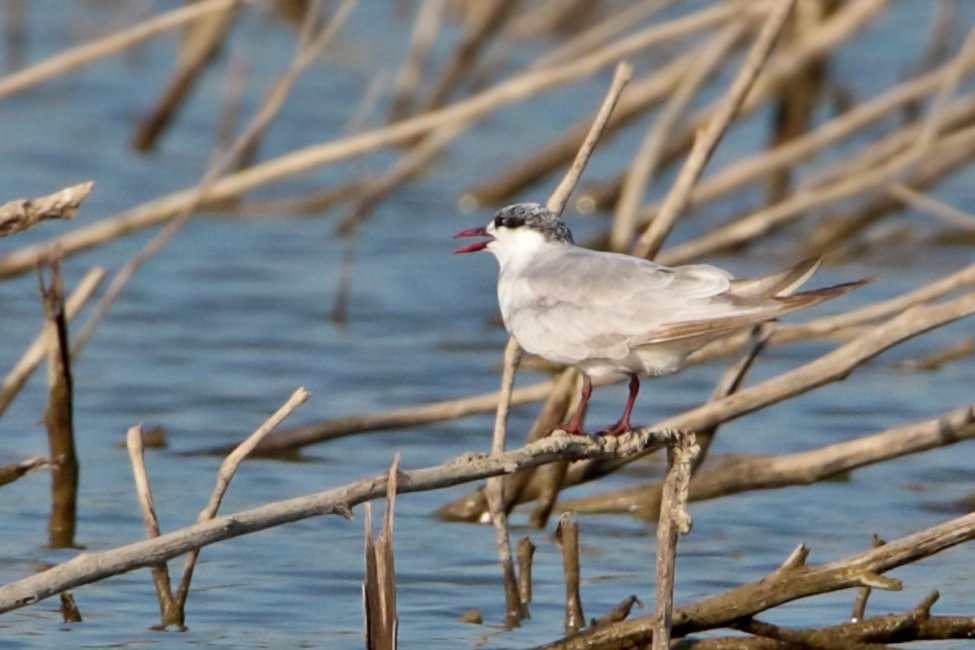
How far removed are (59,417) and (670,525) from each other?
268 centimetres

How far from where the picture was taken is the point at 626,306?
180 inches

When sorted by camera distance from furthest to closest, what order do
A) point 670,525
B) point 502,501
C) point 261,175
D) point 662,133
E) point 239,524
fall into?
point 662,133, point 261,175, point 502,501, point 670,525, point 239,524

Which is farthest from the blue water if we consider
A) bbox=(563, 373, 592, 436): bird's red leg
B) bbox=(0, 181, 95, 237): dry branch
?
bbox=(0, 181, 95, 237): dry branch

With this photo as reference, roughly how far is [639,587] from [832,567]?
166cm

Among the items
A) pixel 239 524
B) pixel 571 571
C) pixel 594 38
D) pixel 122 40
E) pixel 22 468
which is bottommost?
pixel 239 524

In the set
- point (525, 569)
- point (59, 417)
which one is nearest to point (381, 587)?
point (525, 569)

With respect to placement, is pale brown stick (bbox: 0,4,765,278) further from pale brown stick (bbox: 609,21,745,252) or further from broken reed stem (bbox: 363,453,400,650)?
broken reed stem (bbox: 363,453,400,650)

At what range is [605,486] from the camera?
7.50 metres

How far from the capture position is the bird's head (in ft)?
16.8

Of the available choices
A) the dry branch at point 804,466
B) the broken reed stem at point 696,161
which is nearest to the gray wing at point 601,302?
the broken reed stem at point 696,161

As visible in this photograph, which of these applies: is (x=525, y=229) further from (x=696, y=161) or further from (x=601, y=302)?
(x=696, y=161)

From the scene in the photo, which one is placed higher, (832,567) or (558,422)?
(558,422)

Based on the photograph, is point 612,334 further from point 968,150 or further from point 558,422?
point 968,150

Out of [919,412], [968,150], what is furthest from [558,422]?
[968,150]
